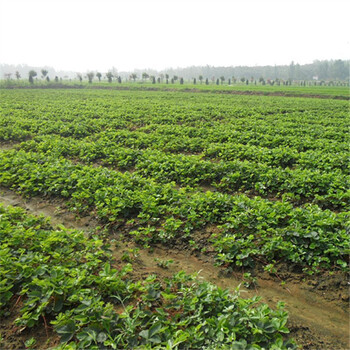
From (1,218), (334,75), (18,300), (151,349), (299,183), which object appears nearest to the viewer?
(151,349)

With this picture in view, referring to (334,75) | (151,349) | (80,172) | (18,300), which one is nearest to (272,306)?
(151,349)

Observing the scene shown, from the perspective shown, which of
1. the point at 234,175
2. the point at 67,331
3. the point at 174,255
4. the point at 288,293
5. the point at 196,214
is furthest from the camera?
the point at 234,175

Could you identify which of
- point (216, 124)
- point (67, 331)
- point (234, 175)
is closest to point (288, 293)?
point (67, 331)

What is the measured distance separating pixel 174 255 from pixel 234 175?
3266 millimetres

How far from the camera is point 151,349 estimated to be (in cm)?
281

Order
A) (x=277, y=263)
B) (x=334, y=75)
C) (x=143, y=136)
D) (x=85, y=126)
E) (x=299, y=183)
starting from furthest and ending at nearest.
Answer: (x=334, y=75) < (x=85, y=126) < (x=143, y=136) < (x=299, y=183) < (x=277, y=263)

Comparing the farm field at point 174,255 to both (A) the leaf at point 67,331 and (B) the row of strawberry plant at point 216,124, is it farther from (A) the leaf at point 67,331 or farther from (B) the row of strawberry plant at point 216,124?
(B) the row of strawberry plant at point 216,124

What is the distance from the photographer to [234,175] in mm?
7320

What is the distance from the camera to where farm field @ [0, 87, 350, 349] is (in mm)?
3133

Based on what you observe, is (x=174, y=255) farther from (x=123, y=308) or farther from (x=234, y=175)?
(x=234, y=175)

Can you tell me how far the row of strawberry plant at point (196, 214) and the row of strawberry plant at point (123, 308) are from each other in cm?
120

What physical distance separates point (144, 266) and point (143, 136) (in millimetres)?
8183

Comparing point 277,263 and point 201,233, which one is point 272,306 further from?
point 201,233

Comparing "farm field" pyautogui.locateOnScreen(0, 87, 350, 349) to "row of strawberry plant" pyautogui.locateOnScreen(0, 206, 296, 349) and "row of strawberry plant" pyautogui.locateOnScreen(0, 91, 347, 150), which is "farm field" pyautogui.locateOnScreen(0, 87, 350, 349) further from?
"row of strawberry plant" pyautogui.locateOnScreen(0, 91, 347, 150)
